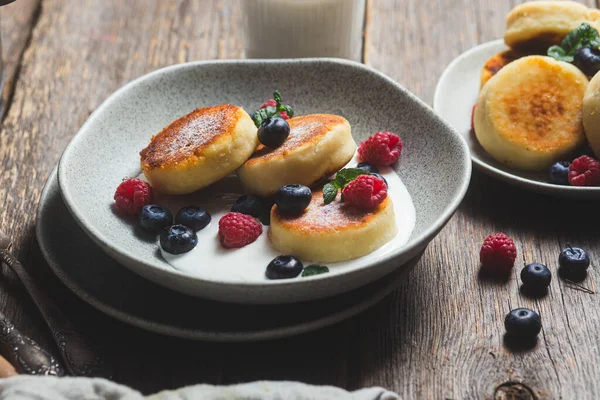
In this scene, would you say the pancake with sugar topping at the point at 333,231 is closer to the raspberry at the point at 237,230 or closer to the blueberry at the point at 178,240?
the raspberry at the point at 237,230

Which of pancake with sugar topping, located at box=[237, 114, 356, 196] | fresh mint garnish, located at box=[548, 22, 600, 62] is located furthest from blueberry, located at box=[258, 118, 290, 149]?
fresh mint garnish, located at box=[548, 22, 600, 62]

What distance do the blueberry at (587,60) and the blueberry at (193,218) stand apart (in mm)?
1217

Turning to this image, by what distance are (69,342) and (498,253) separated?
1.03 meters

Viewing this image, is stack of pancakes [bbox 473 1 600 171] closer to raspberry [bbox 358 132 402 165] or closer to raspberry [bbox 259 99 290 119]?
raspberry [bbox 358 132 402 165]

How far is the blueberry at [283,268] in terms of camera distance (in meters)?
1.62

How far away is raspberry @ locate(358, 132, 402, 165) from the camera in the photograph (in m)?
1.99

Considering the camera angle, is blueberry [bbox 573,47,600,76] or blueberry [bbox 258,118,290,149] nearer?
blueberry [bbox 258,118,290,149]

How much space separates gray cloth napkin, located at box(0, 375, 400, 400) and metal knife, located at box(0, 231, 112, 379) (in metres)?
0.12

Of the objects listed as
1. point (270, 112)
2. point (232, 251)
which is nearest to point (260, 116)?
point (270, 112)

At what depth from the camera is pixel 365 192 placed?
1.69 m

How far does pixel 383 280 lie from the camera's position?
1685 millimetres

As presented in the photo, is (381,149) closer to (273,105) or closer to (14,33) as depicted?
(273,105)

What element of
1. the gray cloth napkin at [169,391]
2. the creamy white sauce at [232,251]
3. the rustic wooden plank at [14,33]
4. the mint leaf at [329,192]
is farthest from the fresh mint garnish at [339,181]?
the rustic wooden plank at [14,33]

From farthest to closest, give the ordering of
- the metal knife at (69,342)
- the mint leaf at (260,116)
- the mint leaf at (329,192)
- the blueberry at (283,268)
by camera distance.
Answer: the mint leaf at (260,116) < the mint leaf at (329,192) < the blueberry at (283,268) < the metal knife at (69,342)
